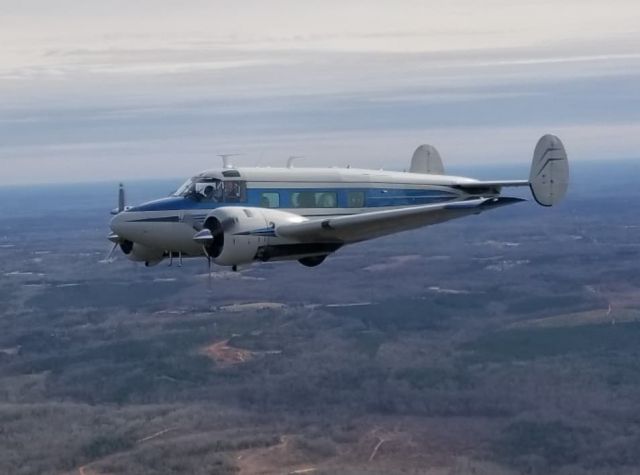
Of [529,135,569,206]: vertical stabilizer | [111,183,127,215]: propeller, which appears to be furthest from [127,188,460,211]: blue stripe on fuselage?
[529,135,569,206]: vertical stabilizer

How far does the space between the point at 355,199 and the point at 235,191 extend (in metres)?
5.24

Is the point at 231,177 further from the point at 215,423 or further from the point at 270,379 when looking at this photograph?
the point at 270,379

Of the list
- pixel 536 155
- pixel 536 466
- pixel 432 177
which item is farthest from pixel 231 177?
pixel 536 466

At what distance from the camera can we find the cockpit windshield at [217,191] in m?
46.4

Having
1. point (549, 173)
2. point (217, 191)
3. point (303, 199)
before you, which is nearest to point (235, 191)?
point (217, 191)

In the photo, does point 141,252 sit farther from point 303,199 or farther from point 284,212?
point 303,199

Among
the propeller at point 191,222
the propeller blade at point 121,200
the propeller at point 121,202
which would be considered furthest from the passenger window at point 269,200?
the propeller blade at point 121,200

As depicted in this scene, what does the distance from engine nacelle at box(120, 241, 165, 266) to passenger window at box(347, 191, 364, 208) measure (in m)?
8.16

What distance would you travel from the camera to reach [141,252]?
4700 centimetres

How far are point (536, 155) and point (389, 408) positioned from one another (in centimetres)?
11720

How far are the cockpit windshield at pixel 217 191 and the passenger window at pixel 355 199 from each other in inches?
180

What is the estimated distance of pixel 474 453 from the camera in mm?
141750

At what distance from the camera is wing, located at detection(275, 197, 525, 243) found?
44.2 metres

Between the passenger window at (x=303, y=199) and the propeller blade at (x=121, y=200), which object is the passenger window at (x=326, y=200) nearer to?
the passenger window at (x=303, y=199)
